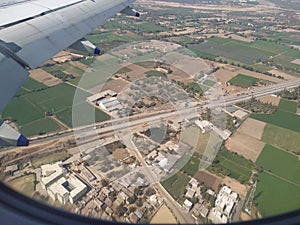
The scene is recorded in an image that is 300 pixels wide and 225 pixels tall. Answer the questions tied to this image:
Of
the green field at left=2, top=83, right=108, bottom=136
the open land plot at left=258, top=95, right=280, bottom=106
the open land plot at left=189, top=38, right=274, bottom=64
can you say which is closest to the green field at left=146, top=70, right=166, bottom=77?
the green field at left=2, top=83, right=108, bottom=136

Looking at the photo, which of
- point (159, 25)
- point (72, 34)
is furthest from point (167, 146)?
point (159, 25)

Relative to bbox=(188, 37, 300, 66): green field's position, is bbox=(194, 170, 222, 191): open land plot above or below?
above

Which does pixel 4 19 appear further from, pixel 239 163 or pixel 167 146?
pixel 239 163

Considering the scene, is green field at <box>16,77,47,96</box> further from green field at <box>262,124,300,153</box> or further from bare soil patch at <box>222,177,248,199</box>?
green field at <box>262,124,300,153</box>

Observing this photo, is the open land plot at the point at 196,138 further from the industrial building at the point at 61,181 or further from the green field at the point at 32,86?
the green field at the point at 32,86

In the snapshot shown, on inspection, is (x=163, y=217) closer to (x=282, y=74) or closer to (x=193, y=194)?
(x=193, y=194)
